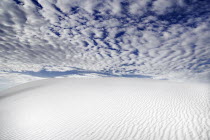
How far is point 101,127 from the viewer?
19.6 feet

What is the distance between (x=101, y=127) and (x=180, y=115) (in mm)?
3700

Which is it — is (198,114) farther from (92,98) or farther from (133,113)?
(92,98)

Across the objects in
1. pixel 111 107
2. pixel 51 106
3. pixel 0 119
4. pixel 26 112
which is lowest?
pixel 0 119

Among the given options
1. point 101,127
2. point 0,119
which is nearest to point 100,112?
point 101,127

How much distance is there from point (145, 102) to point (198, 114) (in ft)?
8.96

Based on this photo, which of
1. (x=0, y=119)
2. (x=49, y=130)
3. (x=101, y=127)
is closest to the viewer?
(x=101, y=127)

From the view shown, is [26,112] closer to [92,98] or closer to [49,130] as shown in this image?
[49,130]

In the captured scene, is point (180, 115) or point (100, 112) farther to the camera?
point (100, 112)

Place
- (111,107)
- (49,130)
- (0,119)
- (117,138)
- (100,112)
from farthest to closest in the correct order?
(0,119) < (111,107) < (100,112) < (49,130) < (117,138)

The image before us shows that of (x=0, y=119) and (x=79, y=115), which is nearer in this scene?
(x=79, y=115)

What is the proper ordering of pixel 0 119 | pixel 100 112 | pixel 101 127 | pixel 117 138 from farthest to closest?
pixel 0 119
pixel 100 112
pixel 101 127
pixel 117 138

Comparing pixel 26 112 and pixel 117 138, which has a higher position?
pixel 117 138

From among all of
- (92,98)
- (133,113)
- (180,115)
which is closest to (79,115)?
(92,98)

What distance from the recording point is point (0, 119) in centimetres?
926
